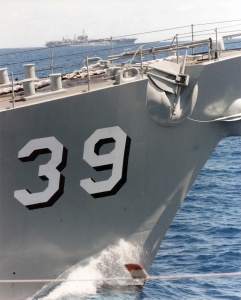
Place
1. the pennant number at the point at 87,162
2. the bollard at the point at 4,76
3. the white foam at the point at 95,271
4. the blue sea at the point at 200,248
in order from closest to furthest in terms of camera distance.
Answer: the pennant number at the point at 87,162
the white foam at the point at 95,271
the bollard at the point at 4,76
the blue sea at the point at 200,248

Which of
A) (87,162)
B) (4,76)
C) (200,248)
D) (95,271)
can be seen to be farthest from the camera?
(200,248)

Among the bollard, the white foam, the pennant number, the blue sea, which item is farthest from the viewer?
the blue sea

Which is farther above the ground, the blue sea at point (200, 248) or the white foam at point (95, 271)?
the white foam at point (95, 271)

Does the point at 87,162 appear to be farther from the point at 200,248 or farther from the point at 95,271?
the point at 200,248

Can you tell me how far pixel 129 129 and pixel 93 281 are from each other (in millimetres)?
3505

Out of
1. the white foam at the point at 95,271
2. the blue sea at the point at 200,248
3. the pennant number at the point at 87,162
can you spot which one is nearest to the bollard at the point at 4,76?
the blue sea at the point at 200,248

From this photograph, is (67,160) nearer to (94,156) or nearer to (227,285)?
(94,156)

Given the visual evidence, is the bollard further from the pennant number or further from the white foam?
the white foam

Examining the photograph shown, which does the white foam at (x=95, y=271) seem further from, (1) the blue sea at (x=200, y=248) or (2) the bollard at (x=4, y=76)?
(2) the bollard at (x=4, y=76)

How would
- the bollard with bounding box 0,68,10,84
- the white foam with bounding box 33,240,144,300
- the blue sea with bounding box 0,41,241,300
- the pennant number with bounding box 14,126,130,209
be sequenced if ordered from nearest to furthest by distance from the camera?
the pennant number with bounding box 14,126,130,209
the white foam with bounding box 33,240,144,300
the bollard with bounding box 0,68,10,84
the blue sea with bounding box 0,41,241,300

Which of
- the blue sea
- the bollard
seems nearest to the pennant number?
the blue sea

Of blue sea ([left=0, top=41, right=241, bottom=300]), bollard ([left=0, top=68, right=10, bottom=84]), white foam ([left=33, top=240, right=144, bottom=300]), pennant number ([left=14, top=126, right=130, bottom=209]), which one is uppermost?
bollard ([left=0, top=68, right=10, bottom=84])

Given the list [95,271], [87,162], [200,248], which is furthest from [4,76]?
[200,248]

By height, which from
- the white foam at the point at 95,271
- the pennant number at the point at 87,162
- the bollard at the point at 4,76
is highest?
the bollard at the point at 4,76
